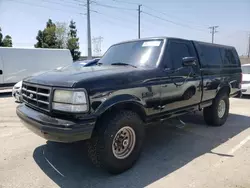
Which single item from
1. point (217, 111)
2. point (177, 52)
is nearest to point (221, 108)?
point (217, 111)

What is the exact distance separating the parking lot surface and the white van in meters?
6.95

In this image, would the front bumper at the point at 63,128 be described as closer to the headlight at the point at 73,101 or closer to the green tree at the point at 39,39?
the headlight at the point at 73,101

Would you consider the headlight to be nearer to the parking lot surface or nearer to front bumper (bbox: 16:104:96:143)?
front bumper (bbox: 16:104:96:143)

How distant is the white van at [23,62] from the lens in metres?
11.3

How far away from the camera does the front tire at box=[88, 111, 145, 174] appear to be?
302 centimetres

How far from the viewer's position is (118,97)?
122 inches

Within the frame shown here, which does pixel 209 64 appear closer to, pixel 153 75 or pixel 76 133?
pixel 153 75

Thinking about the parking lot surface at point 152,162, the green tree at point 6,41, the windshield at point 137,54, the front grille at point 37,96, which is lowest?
the parking lot surface at point 152,162

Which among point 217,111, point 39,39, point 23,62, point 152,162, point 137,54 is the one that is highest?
point 39,39

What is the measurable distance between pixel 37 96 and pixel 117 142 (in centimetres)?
130

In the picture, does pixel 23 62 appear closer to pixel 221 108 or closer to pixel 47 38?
pixel 221 108

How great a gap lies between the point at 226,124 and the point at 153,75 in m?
3.34

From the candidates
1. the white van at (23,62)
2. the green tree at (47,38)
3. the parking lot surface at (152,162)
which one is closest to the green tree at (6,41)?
the green tree at (47,38)

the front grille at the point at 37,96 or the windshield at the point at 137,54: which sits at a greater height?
the windshield at the point at 137,54
